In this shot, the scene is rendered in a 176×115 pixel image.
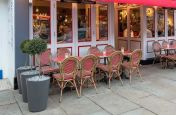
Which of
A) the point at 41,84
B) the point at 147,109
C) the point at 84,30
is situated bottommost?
the point at 147,109

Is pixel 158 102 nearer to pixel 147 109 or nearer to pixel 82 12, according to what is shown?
pixel 147 109

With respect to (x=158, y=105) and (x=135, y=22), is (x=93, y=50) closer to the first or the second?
(x=135, y=22)

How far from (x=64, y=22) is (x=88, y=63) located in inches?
96.8

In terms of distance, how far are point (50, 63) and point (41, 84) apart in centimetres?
260

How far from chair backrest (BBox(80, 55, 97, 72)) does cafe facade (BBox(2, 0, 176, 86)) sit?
70.2 inches

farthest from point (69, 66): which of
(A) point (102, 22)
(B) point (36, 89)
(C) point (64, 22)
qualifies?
(A) point (102, 22)

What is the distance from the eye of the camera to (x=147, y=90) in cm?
662

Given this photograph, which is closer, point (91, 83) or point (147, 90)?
point (147, 90)

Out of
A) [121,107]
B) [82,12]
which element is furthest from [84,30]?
[121,107]

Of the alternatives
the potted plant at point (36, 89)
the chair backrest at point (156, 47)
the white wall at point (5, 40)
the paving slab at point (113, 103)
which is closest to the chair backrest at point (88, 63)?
the paving slab at point (113, 103)

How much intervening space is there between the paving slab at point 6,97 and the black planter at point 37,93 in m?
0.94

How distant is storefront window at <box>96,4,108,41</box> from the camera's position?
8.98 metres

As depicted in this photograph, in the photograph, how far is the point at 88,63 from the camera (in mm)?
6336

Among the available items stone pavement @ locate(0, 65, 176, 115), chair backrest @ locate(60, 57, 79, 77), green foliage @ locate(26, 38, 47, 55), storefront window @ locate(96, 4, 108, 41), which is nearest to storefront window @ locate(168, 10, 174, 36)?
storefront window @ locate(96, 4, 108, 41)
